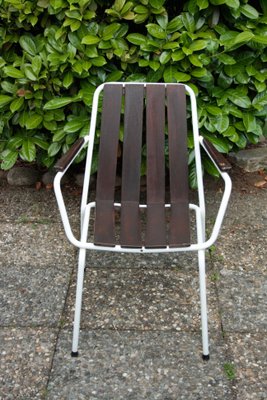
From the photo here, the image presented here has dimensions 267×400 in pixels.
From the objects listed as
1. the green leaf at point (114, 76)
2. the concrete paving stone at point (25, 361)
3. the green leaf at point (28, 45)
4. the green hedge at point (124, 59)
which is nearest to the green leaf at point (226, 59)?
the green hedge at point (124, 59)

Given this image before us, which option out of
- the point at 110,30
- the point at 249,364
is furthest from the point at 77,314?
the point at 110,30

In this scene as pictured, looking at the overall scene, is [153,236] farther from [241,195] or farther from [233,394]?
[241,195]

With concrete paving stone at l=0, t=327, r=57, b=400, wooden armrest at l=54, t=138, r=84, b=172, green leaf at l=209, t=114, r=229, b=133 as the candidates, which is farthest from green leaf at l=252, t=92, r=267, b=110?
concrete paving stone at l=0, t=327, r=57, b=400

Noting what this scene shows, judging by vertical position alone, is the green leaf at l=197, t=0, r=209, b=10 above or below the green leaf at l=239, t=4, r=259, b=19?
above

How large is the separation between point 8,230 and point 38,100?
2.67 ft

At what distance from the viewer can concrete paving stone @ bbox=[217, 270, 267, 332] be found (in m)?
2.26

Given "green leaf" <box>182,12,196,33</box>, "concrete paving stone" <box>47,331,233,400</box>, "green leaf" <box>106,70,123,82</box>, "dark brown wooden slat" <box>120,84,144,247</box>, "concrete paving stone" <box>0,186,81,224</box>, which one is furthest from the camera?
"concrete paving stone" <box>0,186,81,224</box>

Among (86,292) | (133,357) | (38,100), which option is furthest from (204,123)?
(133,357)

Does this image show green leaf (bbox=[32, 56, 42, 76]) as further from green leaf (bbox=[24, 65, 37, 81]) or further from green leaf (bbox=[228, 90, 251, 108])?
green leaf (bbox=[228, 90, 251, 108])

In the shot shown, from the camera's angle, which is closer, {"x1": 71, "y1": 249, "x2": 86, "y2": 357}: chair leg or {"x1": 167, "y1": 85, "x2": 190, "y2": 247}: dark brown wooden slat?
{"x1": 71, "y1": 249, "x2": 86, "y2": 357}: chair leg

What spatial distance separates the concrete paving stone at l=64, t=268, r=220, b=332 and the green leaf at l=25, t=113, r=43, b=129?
94 cm

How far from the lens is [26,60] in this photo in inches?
112

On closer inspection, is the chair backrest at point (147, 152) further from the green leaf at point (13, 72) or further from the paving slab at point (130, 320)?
the green leaf at point (13, 72)

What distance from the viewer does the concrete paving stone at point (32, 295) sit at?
230cm
